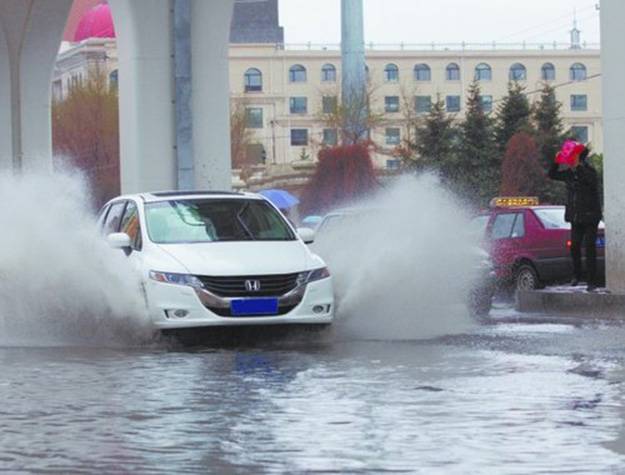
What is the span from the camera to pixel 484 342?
16.3 meters

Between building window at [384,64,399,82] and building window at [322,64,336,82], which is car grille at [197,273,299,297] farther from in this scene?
building window at [384,64,399,82]

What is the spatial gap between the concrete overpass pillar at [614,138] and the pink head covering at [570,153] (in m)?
1.70

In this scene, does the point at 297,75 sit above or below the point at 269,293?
above

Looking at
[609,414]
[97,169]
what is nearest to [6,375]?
[609,414]

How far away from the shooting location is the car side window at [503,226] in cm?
2742

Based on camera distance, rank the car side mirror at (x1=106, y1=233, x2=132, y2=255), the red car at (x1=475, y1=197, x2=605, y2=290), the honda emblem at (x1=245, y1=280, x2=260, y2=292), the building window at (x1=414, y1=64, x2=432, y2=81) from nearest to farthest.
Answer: the honda emblem at (x1=245, y1=280, x2=260, y2=292) → the car side mirror at (x1=106, y1=233, x2=132, y2=255) → the red car at (x1=475, y1=197, x2=605, y2=290) → the building window at (x1=414, y1=64, x2=432, y2=81)

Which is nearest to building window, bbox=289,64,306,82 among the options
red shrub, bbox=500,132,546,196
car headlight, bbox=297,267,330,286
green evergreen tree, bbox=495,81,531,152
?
green evergreen tree, bbox=495,81,531,152

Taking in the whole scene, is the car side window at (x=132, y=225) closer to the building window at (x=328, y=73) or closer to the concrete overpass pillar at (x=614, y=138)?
the concrete overpass pillar at (x=614, y=138)

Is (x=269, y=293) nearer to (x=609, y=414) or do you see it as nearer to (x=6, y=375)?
(x=6, y=375)

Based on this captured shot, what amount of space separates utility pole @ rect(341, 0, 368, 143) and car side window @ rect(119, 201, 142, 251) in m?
62.0

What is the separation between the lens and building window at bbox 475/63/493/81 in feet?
487

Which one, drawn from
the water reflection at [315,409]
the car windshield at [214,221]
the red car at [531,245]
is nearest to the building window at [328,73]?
the red car at [531,245]

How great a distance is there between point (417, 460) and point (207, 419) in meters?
2.05

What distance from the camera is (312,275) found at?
1622 centimetres
